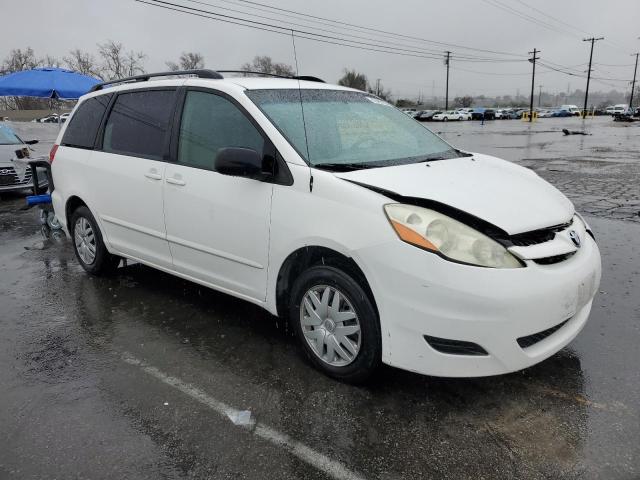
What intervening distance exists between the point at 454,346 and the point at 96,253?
3816 millimetres

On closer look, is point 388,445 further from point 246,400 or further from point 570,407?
point 570,407

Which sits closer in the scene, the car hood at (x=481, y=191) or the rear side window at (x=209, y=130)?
the car hood at (x=481, y=191)

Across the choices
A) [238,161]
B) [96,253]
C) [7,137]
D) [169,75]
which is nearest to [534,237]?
[238,161]

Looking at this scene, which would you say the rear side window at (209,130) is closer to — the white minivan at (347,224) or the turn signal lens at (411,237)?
the white minivan at (347,224)

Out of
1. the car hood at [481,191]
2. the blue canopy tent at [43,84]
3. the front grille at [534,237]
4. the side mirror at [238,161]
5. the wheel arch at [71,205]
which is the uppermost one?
the blue canopy tent at [43,84]

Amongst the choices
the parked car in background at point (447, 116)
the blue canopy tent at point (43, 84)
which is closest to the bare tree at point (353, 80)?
the parked car in background at point (447, 116)

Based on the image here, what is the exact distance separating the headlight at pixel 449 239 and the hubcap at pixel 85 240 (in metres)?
3.55

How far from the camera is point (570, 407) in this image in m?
2.84

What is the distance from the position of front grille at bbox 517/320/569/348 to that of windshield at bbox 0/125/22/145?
11330 millimetres

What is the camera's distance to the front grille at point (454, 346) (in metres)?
2.57

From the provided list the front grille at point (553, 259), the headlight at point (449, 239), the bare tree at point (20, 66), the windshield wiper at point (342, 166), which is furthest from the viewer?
the bare tree at point (20, 66)

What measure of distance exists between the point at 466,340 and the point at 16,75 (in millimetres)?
12651

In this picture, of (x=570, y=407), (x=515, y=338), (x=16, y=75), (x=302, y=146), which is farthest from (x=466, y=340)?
(x=16, y=75)

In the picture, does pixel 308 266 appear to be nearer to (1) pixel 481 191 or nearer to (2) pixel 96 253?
(1) pixel 481 191
